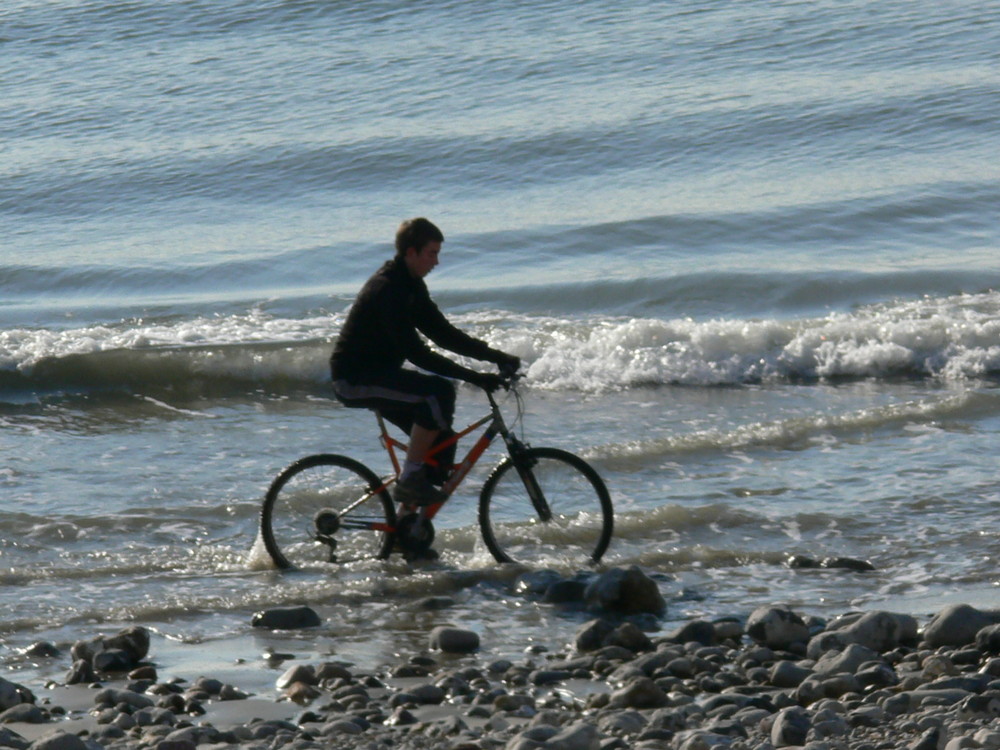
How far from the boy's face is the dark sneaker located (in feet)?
3.88

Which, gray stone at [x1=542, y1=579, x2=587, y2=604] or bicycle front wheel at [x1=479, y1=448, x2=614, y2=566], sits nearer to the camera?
gray stone at [x1=542, y1=579, x2=587, y2=604]

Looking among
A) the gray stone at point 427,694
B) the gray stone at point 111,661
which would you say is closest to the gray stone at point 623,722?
the gray stone at point 427,694

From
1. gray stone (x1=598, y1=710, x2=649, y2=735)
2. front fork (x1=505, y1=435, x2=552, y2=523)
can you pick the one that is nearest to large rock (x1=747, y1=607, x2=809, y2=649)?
gray stone (x1=598, y1=710, x2=649, y2=735)

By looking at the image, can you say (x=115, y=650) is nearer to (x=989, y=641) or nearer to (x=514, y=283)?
(x=989, y=641)

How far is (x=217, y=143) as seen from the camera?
25.6 metres

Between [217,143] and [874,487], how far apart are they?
18599 mm

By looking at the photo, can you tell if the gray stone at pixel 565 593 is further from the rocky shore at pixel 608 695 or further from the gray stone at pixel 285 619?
the gray stone at pixel 285 619

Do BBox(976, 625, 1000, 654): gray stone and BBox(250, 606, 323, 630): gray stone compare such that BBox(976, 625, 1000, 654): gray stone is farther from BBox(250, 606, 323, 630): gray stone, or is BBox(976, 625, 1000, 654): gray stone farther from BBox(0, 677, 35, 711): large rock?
BBox(0, 677, 35, 711): large rock

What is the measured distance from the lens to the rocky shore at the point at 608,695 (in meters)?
5.20

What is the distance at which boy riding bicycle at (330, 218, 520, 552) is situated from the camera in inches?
300

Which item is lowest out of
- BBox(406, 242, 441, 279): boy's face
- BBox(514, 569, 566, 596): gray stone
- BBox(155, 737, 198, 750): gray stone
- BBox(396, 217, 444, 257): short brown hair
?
BBox(514, 569, 566, 596): gray stone

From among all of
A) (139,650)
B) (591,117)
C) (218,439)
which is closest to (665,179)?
(591,117)

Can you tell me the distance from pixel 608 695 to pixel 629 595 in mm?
1454

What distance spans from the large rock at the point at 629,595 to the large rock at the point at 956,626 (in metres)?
1.38
